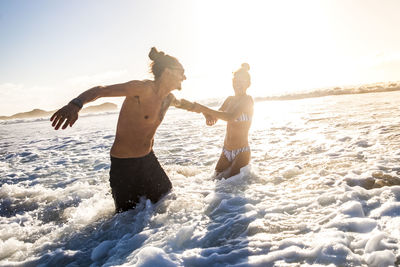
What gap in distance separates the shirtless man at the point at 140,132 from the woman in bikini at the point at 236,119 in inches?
53.1

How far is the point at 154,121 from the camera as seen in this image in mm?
3887

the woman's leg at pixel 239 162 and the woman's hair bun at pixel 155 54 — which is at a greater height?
Result: the woman's hair bun at pixel 155 54

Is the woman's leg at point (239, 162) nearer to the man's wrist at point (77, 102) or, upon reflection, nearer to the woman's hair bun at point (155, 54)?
the woman's hair bun at point (155, 54)

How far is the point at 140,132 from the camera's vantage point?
3.81m

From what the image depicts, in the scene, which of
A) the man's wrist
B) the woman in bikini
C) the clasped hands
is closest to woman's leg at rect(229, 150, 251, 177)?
the woman in bikini

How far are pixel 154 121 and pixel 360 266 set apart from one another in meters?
2.82

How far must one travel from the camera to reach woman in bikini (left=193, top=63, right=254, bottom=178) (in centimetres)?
516

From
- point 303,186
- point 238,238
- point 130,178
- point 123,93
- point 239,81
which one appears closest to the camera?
point 238,238

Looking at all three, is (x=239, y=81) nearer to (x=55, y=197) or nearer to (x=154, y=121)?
(x=154, y=121)

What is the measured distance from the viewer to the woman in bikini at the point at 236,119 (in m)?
5.16

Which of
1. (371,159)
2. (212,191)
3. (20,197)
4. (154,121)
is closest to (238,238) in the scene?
(212,191)

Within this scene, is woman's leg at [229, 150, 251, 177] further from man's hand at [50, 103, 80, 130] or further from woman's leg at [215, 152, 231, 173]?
man's hand at [50, 103, 80, 130]

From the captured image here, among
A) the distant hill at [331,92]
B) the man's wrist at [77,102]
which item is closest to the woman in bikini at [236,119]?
the man's wrist at [77,102]

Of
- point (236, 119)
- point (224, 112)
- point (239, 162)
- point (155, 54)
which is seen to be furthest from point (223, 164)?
point (155, 54)
